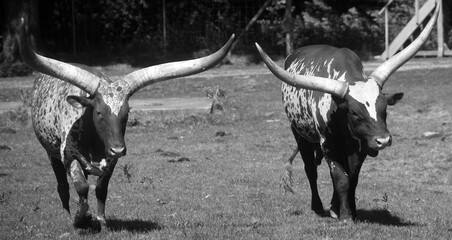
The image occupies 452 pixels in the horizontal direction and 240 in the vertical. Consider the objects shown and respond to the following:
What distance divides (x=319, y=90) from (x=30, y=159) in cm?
709

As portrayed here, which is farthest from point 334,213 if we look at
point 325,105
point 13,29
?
point 13,29

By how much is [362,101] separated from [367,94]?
10cm

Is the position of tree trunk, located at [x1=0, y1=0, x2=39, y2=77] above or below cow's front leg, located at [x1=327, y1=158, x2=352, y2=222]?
below

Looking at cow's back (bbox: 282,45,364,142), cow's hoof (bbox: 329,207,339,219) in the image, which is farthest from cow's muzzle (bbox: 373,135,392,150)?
cow's hoof (bbox: 329,207,339,219)

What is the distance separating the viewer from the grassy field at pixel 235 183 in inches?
366

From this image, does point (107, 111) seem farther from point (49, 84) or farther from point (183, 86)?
point (183, 86)

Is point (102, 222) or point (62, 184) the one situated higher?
point (102, 222)

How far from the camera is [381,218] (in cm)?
1002

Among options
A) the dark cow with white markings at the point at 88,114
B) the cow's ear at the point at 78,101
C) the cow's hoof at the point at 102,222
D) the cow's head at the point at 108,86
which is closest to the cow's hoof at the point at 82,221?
the dark cow with white markings at the point at 88,114

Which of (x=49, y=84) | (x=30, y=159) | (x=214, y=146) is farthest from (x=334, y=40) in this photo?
(x=49, y=84)

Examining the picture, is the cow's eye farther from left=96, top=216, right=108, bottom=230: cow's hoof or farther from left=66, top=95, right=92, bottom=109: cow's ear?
left=96, top=216, right=108, bottom=230: cow's hoof

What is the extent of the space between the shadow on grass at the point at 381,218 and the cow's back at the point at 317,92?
1015mm

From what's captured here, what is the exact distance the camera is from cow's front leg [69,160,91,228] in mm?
8977

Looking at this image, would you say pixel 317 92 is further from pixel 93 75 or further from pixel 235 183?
pixel 235 183
